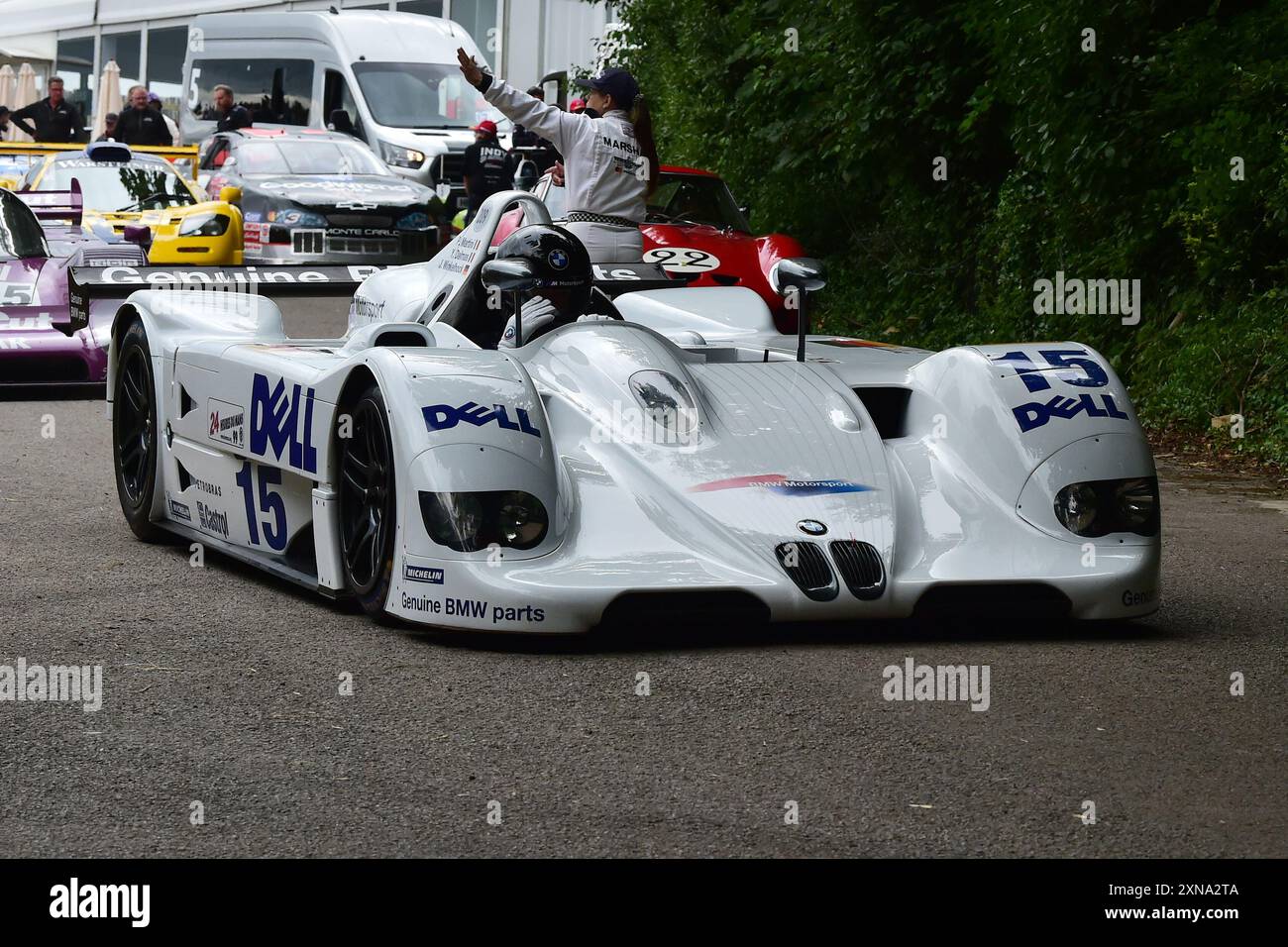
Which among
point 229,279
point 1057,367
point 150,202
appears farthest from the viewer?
point 150,202

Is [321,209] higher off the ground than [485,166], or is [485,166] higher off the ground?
[485,166]

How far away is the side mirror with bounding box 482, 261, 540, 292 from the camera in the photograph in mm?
7043

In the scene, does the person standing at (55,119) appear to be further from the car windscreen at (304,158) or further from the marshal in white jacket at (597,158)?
the marshal in white jacket at (597,158)

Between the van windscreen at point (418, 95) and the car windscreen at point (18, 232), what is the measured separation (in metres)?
13.5

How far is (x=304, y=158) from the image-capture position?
2359 cm

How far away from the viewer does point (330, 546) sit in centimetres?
652

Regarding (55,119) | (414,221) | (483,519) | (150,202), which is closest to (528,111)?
(483,519)

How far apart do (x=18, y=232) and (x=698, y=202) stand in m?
5.63

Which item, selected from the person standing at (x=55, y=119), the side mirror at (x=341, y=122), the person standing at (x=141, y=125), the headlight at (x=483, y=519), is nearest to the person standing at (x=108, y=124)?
the person standing at (x=55, y=119)

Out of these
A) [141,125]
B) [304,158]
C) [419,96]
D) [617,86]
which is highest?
[617,86]

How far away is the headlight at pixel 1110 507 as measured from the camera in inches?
249

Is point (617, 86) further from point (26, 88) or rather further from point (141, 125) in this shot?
point (26, 88)
